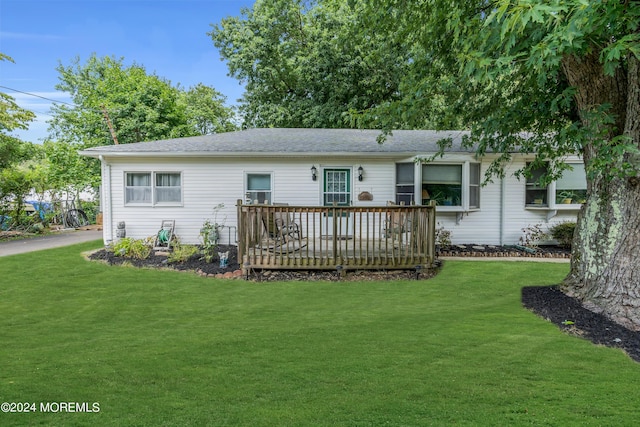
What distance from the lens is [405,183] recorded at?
10.2 meters

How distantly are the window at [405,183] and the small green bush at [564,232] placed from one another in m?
3.94

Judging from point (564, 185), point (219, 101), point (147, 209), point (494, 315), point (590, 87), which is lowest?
point (494, 315)

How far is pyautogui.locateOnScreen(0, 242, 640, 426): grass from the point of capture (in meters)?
2.59

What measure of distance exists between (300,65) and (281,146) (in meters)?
9.27

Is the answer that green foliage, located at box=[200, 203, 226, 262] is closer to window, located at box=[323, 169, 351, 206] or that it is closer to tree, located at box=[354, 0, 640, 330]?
window, located at box=[323, 169, 351, 206]

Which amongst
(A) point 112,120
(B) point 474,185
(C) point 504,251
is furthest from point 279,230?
(A) point 112,120

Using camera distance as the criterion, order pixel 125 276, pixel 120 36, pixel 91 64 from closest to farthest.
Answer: pixel 125 276, pixel 120 36, pixel 91 64

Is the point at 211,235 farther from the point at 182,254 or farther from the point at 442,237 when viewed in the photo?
the point at 442,237

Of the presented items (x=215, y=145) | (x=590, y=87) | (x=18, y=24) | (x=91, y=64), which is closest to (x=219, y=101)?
(x=91, y=64)

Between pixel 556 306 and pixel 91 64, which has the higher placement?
pixel 91 64

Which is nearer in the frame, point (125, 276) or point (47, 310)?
point (47, 310)

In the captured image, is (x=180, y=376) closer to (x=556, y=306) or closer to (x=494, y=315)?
(x=494, y=315)

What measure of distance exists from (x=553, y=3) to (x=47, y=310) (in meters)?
6.73

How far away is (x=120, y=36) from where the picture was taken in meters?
24.2
